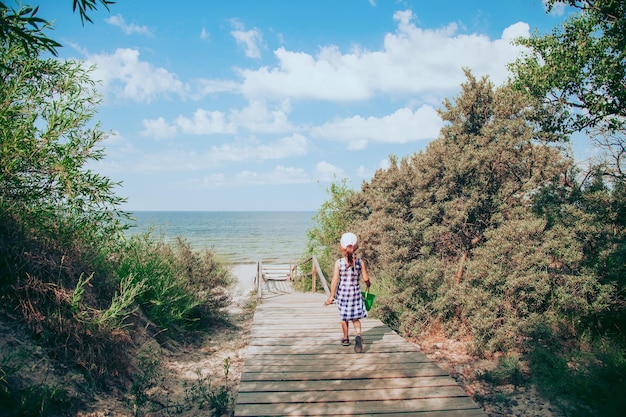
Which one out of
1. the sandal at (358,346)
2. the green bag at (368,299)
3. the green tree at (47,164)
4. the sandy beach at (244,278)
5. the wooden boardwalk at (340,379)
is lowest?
the sandy beach at (244,278)

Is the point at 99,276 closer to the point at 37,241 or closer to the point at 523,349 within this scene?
the point at 37,241

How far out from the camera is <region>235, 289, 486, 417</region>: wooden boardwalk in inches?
142

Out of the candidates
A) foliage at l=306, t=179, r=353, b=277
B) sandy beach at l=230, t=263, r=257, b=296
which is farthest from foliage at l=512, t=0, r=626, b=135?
sandy beach at l=230, t=263, r=257, b=296

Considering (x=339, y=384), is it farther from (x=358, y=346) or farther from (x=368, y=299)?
(x=368, y=299)

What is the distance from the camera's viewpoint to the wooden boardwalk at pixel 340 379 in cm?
360

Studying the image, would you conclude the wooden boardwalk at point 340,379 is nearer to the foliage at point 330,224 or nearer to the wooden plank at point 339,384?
the wooden plank at point 339,384

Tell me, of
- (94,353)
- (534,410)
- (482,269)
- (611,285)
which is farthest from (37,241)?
(611,285)

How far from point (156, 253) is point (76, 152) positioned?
3009 millimetres

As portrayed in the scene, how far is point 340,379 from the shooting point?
13.9 feet

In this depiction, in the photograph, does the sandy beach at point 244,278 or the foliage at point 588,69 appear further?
the sandy beach at point 244,278

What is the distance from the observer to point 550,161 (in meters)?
8.66

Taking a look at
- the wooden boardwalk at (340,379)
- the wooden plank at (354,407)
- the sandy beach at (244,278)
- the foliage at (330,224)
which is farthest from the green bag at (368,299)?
the sandy beach at (244,278)

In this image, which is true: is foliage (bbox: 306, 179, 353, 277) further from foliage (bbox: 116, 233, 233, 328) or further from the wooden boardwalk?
the wooden boardwalk

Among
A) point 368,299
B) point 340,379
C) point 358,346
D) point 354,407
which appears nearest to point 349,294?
point 368,299
